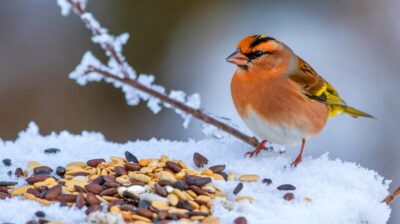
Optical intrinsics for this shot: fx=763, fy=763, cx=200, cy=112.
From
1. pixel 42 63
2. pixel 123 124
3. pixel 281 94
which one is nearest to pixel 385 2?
pixel 123 124

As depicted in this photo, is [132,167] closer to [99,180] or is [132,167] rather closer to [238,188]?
[99,180]

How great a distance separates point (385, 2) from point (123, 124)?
3.26 m

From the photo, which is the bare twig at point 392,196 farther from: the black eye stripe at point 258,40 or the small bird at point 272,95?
the black eye stripe at point 258,40

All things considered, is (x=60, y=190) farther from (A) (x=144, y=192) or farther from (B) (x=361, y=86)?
(B) (x=361, y=86)

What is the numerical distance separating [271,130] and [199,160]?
0.63 meters

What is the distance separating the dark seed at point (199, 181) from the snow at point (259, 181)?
68mm

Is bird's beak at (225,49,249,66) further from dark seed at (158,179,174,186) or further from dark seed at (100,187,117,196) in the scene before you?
dark seed at (100,187,117,196)

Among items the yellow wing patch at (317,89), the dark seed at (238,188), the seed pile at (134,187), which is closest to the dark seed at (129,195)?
the seed pile at (134,187)

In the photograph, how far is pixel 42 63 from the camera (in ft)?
28.0

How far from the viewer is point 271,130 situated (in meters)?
4.46

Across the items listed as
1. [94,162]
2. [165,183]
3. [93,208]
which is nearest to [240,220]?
[165,183]

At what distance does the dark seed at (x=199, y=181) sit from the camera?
3.53 metres

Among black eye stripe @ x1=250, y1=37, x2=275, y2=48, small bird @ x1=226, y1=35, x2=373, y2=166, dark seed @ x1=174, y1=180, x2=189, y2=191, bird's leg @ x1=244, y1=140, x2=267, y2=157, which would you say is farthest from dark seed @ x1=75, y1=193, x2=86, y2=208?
black eye stripe @ x1=250, y1=37, x2=275, y2=48

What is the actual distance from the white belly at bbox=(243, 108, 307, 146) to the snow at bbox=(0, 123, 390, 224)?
0.15 m
